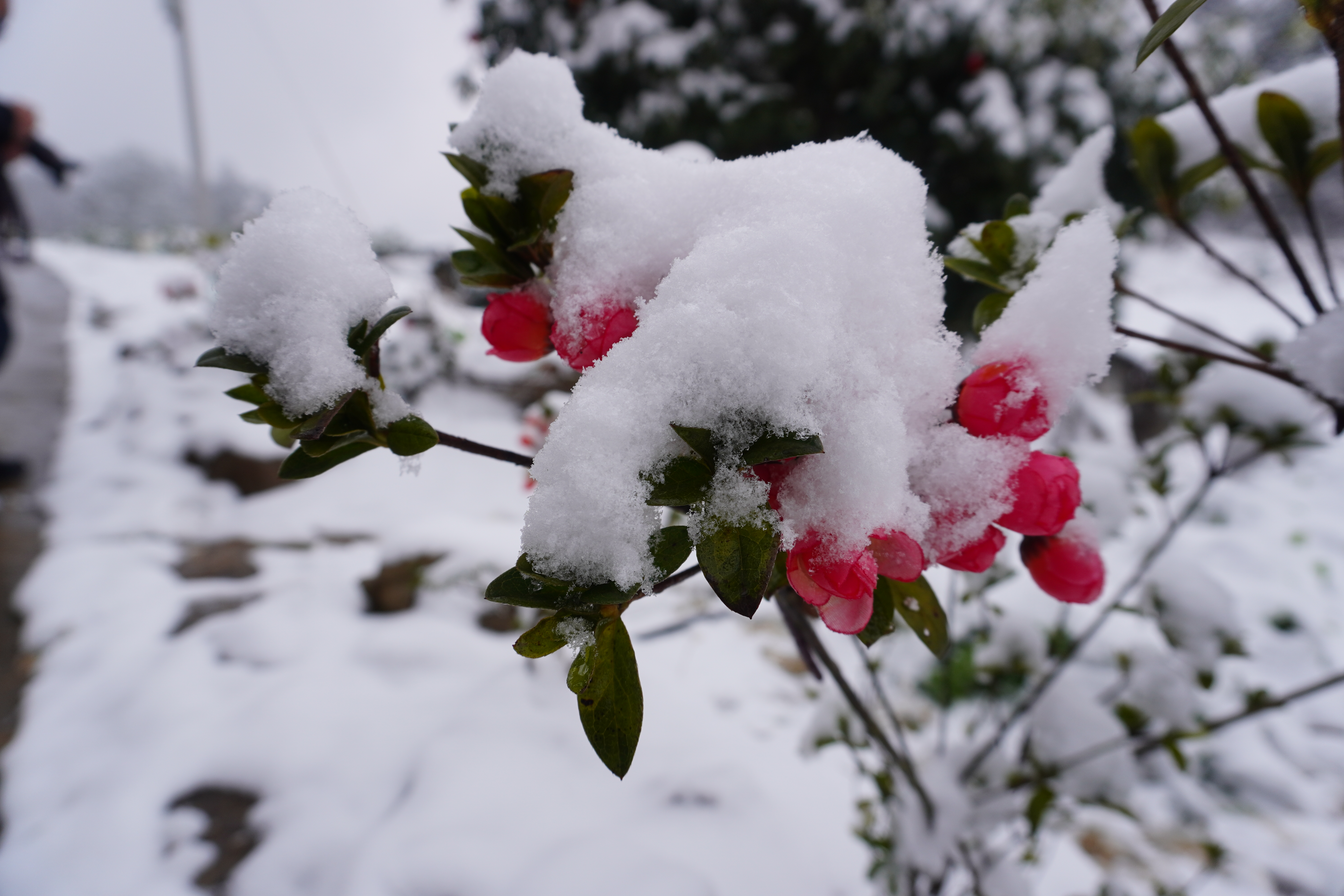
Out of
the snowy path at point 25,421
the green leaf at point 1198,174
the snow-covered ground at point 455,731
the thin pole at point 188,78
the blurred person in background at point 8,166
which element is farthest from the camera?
the thin pole at point 188,78

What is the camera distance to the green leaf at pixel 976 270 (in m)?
0.42

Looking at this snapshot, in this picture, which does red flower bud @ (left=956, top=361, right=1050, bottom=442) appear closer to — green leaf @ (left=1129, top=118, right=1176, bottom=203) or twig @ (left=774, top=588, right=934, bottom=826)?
twig @ (left=774, top=588, right=934, bottom=826)

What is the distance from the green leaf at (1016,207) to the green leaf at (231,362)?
51 cm

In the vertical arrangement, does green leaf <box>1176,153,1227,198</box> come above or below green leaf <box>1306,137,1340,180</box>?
below

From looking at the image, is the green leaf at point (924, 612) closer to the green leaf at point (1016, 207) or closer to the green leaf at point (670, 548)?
the green leaf at point (670, 548)

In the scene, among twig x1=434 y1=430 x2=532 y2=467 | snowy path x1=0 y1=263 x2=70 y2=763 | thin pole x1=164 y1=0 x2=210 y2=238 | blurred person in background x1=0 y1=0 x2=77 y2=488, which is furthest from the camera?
thin pole x1=164 y1=0 x2=210 y2=238

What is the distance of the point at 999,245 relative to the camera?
423 mm

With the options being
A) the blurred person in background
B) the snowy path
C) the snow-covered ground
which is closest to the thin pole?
the snowy path

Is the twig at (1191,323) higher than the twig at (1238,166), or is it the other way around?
the twig at (1238,166)

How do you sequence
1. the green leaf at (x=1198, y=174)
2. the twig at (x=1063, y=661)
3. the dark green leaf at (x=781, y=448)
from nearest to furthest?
the dark green leaf at (x=781, y=448), the green leaf at (x=1198, y=174), the twig at (x=1063, y=661)

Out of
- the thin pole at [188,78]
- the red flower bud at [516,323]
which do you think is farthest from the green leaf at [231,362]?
the thin pole at [188,78]

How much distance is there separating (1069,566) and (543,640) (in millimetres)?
326

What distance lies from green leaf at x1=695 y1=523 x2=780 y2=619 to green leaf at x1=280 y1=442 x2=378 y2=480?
195 millimetres

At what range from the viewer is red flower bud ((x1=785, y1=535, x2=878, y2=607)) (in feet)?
0.85
